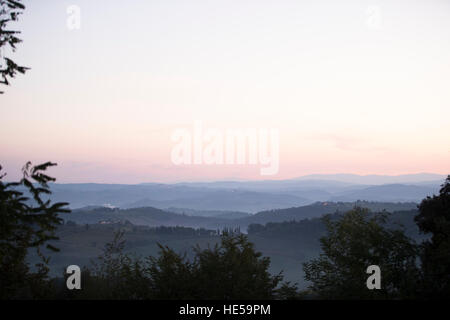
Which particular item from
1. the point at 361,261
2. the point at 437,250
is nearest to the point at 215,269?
the point at 361,261

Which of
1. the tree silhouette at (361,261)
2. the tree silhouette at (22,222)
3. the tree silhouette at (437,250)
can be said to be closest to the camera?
the tree silhouette at (22,222)

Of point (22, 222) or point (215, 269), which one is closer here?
point (22, 222)

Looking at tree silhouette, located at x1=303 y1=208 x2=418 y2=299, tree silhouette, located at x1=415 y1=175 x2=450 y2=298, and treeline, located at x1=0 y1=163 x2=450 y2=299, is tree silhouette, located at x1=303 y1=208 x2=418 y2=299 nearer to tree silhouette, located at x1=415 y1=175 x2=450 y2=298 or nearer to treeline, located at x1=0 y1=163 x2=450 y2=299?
treeline, located at x1=0 y1=163 x2=450 y2=299

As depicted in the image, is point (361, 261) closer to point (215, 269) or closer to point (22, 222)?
point (215, 269)

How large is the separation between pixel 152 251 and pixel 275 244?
61.1m

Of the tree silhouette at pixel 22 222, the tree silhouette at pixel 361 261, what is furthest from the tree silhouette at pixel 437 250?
the tree silhouette at pixel 22 222

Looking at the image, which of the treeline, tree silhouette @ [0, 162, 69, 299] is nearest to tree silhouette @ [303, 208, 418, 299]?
the treeline

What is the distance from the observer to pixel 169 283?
56.7 ft

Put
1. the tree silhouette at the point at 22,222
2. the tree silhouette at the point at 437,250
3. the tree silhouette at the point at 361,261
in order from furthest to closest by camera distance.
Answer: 1. the tree silhouette at the point at 361,261
2. the tree silhouette at the point at 437,250
3. the tree silhouette at the point at 22,222

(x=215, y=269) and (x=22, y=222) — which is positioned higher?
(x=22, y=222)

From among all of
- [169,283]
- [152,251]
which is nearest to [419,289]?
[169,283]

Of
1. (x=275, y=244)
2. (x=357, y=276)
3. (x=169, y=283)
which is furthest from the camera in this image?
(x=275, y=244)

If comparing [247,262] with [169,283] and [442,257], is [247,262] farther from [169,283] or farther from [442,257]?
[442,257]

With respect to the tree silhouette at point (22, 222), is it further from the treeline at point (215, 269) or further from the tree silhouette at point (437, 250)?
the tree silhouette at point (437, 250)
